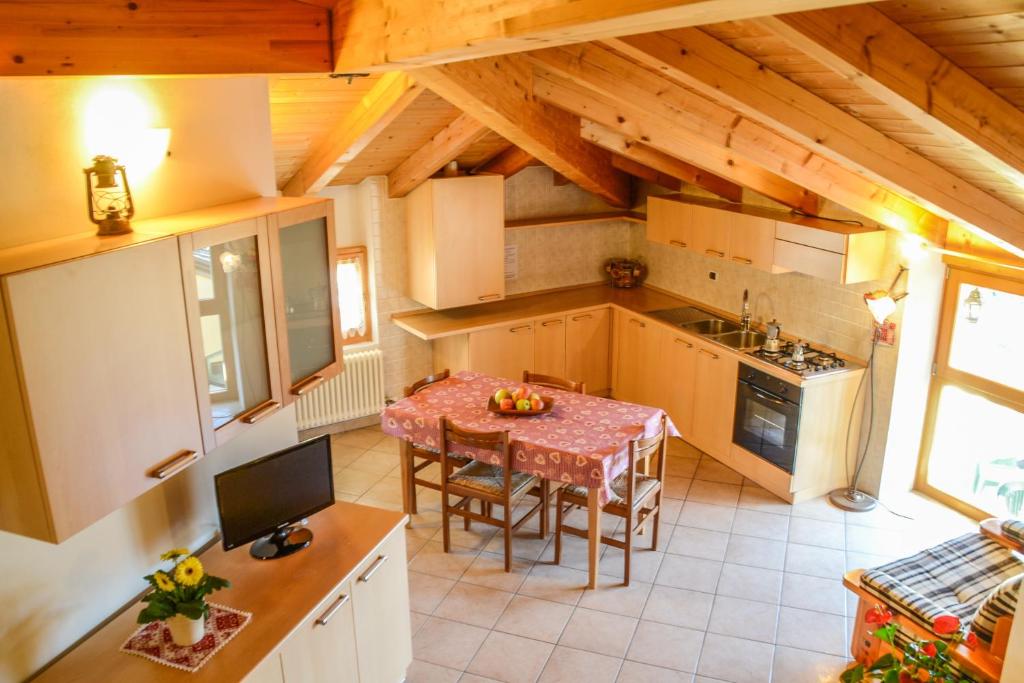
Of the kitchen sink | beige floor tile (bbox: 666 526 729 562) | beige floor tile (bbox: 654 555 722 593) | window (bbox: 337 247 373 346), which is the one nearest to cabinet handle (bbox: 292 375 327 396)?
beige floor tile (bbox: 654 555 722 593)

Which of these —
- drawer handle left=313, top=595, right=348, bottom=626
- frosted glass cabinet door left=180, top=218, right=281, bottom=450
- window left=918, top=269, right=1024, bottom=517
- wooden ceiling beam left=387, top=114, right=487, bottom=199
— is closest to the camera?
frosted glass cabinet door left=180, top=218, right=281, bottom=450

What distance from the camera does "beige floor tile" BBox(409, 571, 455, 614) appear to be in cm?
453

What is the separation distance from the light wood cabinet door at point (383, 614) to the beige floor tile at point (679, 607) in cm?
144

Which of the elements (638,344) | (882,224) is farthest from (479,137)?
(882,224)

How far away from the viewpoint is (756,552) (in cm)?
501

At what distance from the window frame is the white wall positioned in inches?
125

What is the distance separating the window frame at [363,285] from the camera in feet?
21.5

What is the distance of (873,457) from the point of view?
5.54m

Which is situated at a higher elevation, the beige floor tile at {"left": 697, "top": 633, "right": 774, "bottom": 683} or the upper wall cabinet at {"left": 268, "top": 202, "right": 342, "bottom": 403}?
the upper wall cabinet at {"left": 268, "top": 202, "right": 342, "bottom": 403}

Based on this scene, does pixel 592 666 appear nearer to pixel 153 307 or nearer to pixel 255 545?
pixel 255 545

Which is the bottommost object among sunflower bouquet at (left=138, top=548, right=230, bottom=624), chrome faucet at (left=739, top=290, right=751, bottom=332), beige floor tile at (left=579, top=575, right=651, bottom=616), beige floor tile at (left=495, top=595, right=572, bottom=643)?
beige floor tile at (left=495, top=595, right=572, bottom=643)

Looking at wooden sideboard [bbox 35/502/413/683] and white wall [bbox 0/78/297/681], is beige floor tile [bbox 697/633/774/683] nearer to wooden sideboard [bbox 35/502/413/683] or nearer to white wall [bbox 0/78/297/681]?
wooden sideboard [bbox 35/502/413/683]

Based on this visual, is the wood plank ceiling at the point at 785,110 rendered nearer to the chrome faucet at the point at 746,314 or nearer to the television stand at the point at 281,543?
the chrome faucet at the point at 746,314

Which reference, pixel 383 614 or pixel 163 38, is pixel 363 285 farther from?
pixel 163 38
